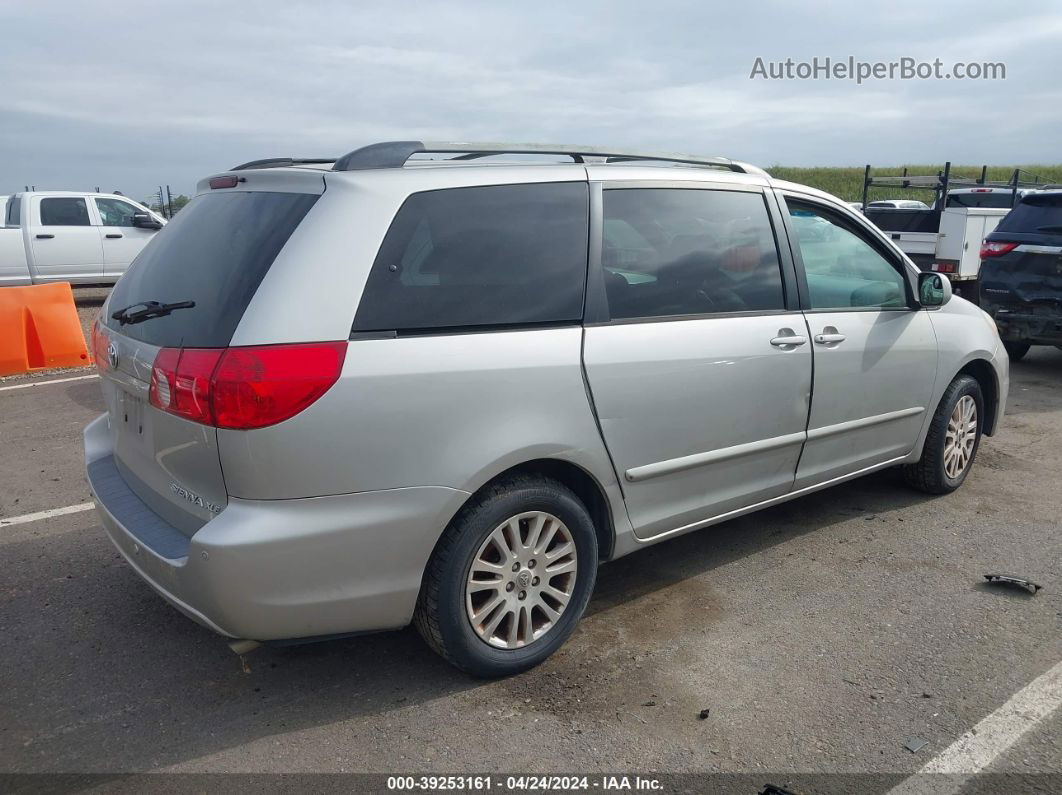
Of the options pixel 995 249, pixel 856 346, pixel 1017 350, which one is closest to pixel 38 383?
pixel 856 346

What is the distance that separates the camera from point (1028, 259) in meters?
8.33

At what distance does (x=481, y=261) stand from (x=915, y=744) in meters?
2.08

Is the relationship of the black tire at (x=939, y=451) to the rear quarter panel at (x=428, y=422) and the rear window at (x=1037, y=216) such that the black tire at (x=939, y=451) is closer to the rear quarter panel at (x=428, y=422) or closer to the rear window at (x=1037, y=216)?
the rear quarter panel at (x=428, y=422)

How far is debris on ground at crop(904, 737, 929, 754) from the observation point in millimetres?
2775

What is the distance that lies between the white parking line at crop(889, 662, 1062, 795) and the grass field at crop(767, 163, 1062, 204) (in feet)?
111

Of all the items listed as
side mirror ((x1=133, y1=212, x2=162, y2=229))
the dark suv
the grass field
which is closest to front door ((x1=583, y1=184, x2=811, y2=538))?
the dark suv

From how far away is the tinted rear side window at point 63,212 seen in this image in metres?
13.6

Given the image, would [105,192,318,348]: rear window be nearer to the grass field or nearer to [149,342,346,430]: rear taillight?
[149,342,346,430]: rear taillight

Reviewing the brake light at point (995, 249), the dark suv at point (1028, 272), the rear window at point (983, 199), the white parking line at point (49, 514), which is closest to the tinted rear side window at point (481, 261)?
the white parking line at point (49, 514)

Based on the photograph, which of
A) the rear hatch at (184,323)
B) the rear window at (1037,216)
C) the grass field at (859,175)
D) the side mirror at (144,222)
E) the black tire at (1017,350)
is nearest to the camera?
the rear hatch at (184,323)

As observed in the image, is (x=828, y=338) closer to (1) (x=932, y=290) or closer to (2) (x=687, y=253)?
(2) (x=687, y=253)

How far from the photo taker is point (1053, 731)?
2.87 meters

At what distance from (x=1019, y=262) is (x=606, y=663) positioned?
706 cm

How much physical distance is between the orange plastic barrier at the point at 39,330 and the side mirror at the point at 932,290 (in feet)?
24.8
